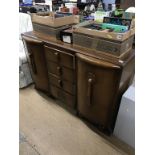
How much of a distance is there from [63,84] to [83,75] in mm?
371

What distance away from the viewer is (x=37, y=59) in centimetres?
170

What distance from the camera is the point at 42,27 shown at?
162 centimetres

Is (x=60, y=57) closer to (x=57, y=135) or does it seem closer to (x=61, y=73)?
(x=61, y=73)

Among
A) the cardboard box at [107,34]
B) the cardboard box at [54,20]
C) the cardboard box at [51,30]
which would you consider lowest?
the cardboard box at [107,34]

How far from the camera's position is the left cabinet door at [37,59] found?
1.60m

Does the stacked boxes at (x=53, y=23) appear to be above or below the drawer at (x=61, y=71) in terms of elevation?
above

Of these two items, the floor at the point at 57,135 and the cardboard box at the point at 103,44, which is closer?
the cardboard box at the point at 103,44

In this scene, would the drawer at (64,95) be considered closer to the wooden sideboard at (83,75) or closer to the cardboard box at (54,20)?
the wooden sideboard at (83,75)

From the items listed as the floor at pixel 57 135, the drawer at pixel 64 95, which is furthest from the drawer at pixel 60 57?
the floor at pixel 57 135

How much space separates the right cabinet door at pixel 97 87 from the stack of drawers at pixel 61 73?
0.10m

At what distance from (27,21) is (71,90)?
148cm

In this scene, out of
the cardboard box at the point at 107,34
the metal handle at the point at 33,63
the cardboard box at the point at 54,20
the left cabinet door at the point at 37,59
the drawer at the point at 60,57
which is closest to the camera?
the cardboard box at the point at 107,34
